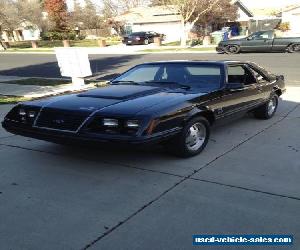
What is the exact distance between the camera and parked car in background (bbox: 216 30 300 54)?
2341 centimetres

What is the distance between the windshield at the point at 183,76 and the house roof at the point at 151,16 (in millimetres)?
40541

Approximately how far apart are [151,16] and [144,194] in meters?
48.5

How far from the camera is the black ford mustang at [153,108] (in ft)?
14.8

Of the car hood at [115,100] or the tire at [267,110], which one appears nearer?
the car hood at [115,100]

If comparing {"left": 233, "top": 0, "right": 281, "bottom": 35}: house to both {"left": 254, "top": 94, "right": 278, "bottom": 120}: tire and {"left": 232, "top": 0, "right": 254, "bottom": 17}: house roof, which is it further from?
{"left": 254, "top": 94, "right": 278, "bottom": 120}: tire

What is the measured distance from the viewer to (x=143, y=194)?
410 centimetres

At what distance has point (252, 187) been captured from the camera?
4.27 metres

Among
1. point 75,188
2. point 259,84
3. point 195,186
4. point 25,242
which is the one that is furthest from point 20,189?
point 259,84

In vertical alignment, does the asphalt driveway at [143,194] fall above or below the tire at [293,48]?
below

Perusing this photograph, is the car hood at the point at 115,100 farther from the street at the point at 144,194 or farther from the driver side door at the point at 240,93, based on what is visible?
the driver side door at the point at 240,93

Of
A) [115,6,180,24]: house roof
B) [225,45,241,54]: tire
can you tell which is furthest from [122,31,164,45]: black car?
[225,45,241,54]: tire

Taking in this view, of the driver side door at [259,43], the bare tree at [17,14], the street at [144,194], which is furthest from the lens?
the bare tree at [17,14]

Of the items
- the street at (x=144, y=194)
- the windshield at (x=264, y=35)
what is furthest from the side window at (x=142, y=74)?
the windshield at (x=264, y=35)

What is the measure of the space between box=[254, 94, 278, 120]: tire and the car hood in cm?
244
